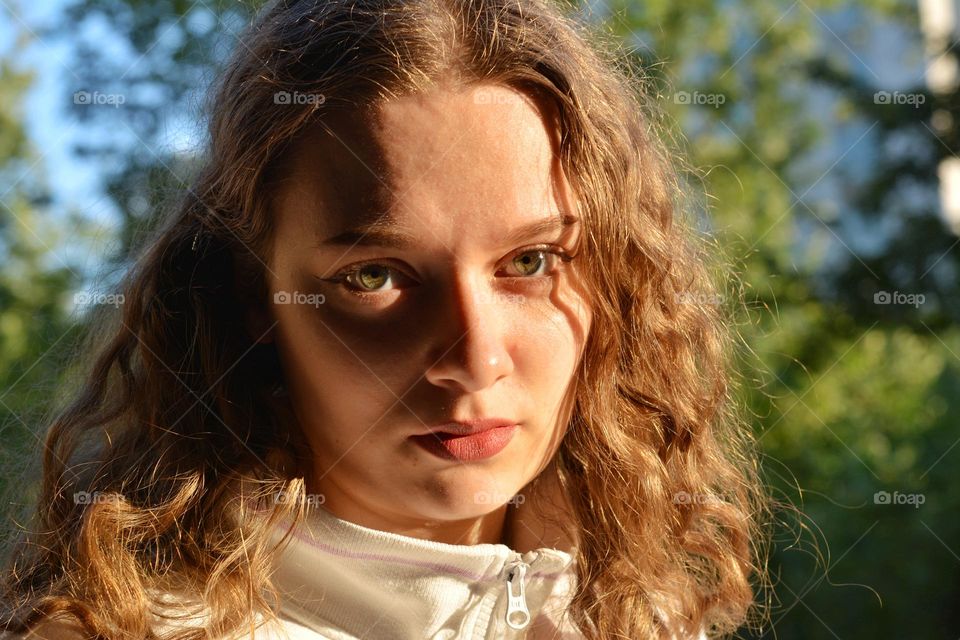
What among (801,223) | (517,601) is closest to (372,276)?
(517,601)

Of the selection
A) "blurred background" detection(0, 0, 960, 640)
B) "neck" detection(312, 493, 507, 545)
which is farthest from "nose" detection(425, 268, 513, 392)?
"blurred background" detection(0, 0, 960, 640)

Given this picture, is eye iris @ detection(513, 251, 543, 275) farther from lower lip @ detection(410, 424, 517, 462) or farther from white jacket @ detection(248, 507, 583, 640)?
white jacket @ detection(248, 507, 583, 640)

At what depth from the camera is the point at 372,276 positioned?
1.14 metres

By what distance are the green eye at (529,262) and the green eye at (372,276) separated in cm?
15

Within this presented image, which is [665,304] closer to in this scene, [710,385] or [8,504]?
[710,385]

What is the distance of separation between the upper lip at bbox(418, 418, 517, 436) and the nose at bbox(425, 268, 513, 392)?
43mm

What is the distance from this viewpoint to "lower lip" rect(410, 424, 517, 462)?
114 cm

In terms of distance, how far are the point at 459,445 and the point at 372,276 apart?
21cm

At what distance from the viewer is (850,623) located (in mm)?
2406

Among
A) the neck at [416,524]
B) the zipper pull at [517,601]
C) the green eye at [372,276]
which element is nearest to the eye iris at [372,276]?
the green eye at [372,276]

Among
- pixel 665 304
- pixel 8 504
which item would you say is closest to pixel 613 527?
pixel 665 304

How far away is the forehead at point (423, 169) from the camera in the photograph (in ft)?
3.64

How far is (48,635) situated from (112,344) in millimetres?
403

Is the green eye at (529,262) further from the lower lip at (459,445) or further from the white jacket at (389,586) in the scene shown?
the white jacket at (389,586)
